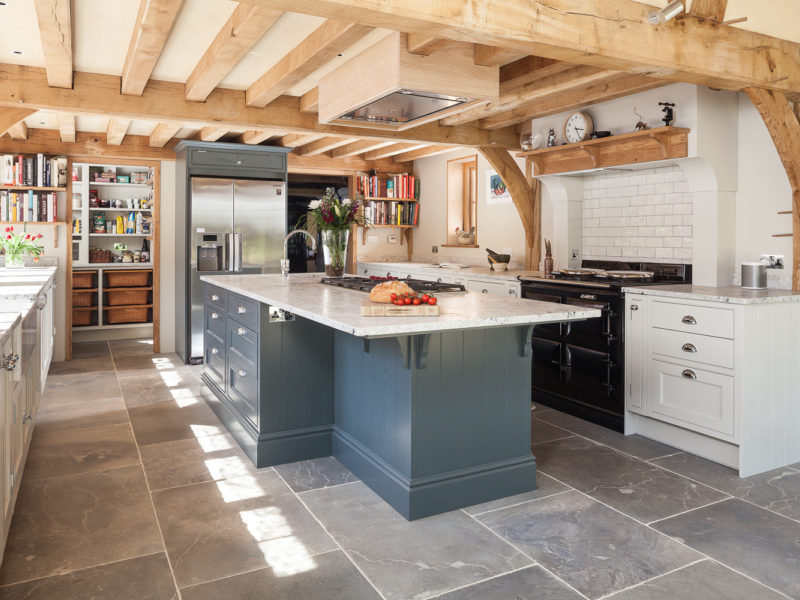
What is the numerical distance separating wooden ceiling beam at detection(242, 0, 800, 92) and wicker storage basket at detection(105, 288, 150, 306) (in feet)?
22.2

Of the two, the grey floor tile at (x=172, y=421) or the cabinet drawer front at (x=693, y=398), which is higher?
the cabinet drawer front at (x=693, y=398)

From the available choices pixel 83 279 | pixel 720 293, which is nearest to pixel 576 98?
pixel 720 293

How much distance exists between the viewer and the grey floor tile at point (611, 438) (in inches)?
151

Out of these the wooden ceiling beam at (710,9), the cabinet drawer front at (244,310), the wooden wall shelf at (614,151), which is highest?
the wooden ceiling beam at (710,9)

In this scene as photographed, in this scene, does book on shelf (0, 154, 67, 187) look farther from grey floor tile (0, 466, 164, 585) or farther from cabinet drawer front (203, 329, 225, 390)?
grey floor tile (0, 466, 164, 585)

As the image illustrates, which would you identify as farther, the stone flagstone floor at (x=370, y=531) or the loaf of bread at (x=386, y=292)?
the loaf of bread at (x=386, y=292)

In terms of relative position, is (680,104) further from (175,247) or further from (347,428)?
(175,247)

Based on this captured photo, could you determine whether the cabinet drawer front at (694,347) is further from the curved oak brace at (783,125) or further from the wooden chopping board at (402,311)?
the wooden chopping board at (402,311)

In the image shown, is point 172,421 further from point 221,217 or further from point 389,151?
point 389,151

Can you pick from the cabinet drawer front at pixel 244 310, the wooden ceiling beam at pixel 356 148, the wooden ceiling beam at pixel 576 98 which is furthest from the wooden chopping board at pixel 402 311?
the wooden ceiling beam at pixel 356 148

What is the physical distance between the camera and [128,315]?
27.3 feet

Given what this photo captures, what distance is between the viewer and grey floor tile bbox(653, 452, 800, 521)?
3076mm

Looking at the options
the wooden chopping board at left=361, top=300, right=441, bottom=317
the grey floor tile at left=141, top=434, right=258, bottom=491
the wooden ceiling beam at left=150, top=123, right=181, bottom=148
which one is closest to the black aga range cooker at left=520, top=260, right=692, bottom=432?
the wooden chopping board at left=361, top=300, right=441, bottom=317

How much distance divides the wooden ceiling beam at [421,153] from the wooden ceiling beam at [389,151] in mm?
125
